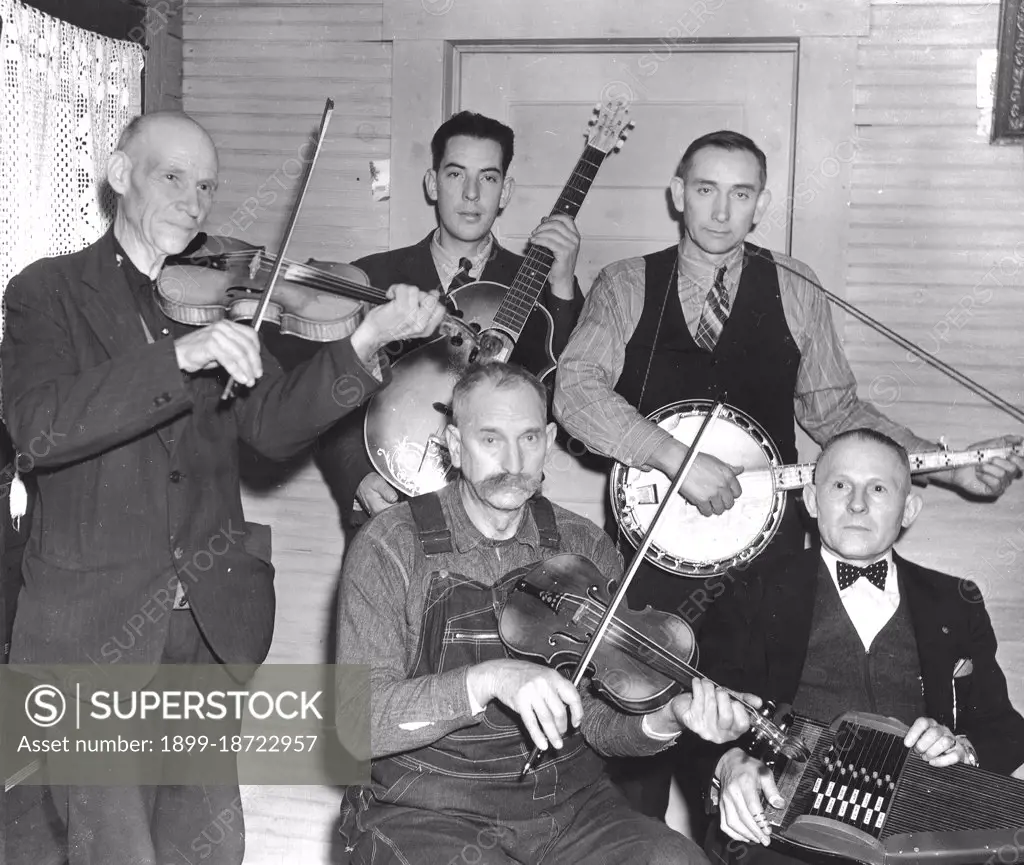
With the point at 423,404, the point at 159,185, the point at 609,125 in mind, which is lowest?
the point at 423,404

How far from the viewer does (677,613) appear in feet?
9.64

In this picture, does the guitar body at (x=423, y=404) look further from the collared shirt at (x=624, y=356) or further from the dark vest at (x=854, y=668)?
the dark vest at (x=854, y=668)

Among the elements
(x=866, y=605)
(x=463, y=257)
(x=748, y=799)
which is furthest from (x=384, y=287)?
(x=748, y=799)

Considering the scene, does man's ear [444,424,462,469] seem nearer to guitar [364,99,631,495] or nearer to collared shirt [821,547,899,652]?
guitar [364,99,631,495]

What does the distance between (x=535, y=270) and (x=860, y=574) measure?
1.18m

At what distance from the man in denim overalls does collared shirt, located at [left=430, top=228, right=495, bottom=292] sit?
1022 millimetres

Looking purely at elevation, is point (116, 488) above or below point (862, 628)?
above

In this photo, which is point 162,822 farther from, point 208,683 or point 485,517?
point 485,517

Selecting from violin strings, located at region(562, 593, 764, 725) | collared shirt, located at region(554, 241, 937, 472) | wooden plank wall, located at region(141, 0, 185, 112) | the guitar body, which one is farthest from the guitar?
wooden plank wall, located at region(141, 0, 185, 112)

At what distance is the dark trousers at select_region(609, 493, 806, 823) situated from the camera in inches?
116

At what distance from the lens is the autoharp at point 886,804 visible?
1.88 metres

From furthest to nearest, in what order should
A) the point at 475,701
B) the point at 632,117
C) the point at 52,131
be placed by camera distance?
the point at 632,117 → the point at 52,131 → the point at 475,701

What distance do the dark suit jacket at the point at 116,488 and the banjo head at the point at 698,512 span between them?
896 millimetres

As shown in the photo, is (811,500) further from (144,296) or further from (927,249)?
(144,296)
